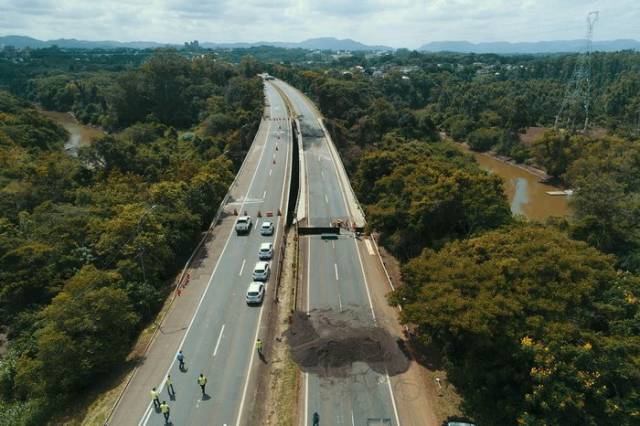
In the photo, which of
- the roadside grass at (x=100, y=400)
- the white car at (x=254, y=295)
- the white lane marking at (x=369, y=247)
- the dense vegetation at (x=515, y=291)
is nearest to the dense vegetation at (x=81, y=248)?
the roadside grass at (x=100, y=400)

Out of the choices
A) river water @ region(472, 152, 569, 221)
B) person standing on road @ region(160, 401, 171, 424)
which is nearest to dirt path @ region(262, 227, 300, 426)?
person standing on road @ region(160, 401, 171, 424)

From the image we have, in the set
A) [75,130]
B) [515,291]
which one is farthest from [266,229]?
[75,130]

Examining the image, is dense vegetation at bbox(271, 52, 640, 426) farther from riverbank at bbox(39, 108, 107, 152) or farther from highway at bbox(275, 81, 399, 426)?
riverbank at bbox(39, 108, 107, 152)

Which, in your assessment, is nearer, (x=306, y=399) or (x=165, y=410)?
(x=165, y=410)

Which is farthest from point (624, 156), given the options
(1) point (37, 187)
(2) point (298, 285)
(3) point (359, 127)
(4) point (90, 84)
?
(4) point (90, 84)

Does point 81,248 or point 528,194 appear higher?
point 81,248

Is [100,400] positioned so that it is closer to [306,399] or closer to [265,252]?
[306,399]
